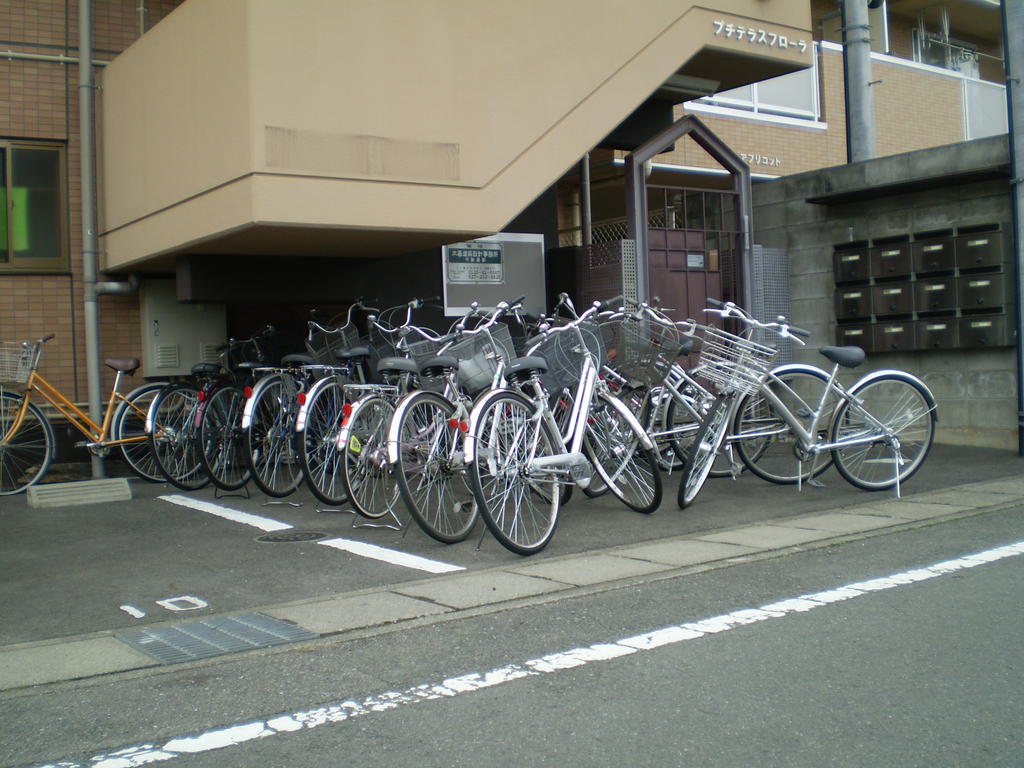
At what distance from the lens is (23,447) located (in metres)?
8.68

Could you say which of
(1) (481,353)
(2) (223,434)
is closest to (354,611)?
(1) (481,353)

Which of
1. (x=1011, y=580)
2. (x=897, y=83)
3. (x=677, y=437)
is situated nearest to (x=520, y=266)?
(x=677, y=437)

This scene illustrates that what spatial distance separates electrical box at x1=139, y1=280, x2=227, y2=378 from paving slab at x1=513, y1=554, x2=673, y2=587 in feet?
17.9

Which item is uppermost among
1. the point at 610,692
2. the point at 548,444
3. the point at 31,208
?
the point at 31,208

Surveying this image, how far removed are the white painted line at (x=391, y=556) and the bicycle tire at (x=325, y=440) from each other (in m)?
0.95

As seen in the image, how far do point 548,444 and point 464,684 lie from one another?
2675mm

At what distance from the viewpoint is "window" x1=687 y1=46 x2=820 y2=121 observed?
15656mm

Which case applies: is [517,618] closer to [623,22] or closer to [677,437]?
[677,437]

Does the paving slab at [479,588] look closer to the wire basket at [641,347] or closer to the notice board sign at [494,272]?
the wire basket at [641,347]

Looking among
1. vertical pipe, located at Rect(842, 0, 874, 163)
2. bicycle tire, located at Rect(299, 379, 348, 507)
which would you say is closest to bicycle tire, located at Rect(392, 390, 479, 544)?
bicycle tire, located at Rect(299, 379, 348, 507)

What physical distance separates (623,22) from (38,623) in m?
7.24

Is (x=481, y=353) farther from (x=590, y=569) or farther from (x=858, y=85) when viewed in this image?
(x=858, y=85)

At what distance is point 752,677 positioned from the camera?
3865 mm

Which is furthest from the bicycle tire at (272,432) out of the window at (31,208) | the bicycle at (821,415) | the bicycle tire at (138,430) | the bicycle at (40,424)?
the window at (31,208)
